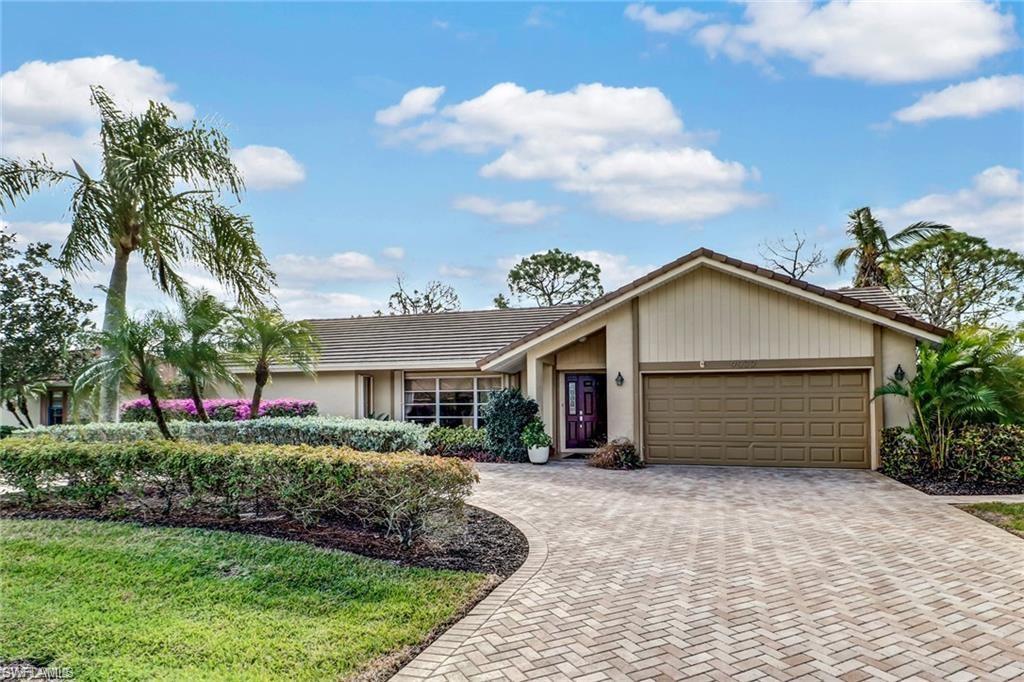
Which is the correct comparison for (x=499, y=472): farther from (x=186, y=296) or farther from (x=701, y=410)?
(x=186, y=296)

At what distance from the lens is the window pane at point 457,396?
1888 cm

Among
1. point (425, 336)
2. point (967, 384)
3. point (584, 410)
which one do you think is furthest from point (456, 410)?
point (967, 384)

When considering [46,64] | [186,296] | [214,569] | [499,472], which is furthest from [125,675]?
[46,64]

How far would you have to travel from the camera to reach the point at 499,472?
1398 centimetres

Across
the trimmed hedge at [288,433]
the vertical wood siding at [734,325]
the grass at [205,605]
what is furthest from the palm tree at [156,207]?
the vertical wood siding at [734,325]

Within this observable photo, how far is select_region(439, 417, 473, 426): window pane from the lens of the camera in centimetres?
1884

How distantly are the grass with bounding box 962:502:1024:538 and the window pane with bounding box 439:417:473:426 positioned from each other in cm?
1223

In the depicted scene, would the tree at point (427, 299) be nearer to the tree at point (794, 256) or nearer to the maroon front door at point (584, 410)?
the tree at point (794, 256)

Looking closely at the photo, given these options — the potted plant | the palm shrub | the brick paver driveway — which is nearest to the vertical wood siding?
the palm shrub

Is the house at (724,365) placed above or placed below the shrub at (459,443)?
above

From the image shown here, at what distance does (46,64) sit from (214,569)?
11.1 meters

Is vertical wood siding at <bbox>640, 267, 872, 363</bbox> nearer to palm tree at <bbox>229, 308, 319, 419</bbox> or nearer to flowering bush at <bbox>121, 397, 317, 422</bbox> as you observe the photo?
palm tree at <bbox>229, 308, 319, 419</bbox>

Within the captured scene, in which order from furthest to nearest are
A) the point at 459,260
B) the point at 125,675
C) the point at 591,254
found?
1. the point at 591,254
2. the point at 459,260
3. the point at 125,675

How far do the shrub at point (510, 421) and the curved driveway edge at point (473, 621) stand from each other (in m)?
7.96
